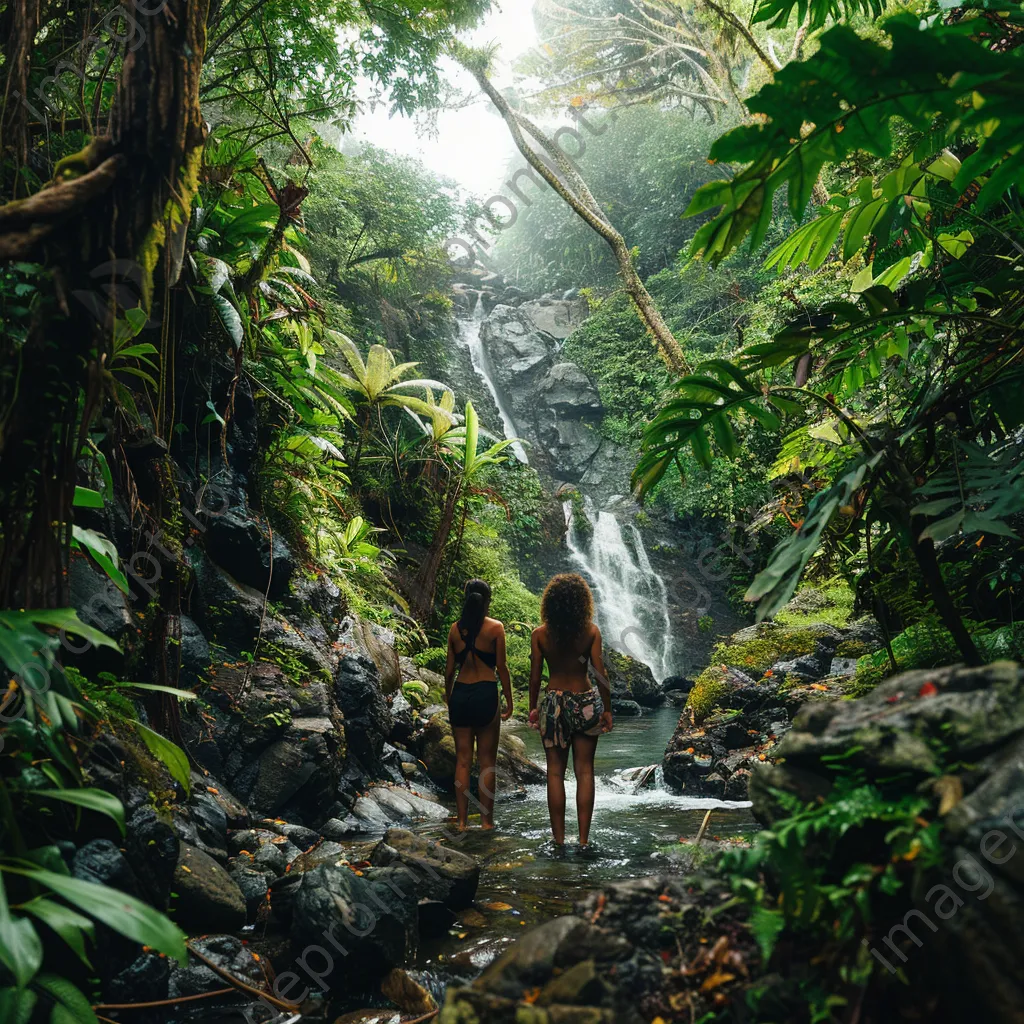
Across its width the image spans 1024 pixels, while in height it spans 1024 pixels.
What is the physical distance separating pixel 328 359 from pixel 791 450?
9797 millimetres

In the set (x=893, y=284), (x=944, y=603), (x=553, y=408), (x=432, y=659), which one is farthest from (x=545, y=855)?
(x=553, y=408)

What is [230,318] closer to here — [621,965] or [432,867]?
[432,867]

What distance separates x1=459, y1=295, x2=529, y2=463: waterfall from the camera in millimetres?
19562

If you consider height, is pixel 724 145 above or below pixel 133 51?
below

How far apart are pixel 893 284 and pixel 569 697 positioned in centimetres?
296

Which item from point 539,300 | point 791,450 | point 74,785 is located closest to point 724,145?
point 791,450

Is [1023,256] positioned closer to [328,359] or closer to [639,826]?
[639,826]

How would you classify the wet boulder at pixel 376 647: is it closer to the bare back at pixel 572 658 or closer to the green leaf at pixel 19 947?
the bare back at pixel 572 658

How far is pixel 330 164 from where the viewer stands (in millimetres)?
13273

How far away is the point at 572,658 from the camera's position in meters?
4.59

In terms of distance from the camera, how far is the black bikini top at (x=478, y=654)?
16.5 feet

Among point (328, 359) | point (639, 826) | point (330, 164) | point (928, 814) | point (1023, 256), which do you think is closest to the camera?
point (928, 814)

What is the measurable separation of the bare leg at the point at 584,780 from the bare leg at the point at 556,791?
9 cm

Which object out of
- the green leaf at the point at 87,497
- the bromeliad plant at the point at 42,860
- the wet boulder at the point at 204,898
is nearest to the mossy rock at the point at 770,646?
the wet boulder at the point at 204,898
